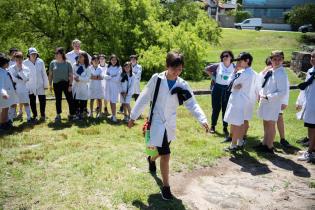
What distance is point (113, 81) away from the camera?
1081cm

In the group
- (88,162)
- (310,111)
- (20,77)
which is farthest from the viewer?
(20,77)

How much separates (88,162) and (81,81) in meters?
3.85

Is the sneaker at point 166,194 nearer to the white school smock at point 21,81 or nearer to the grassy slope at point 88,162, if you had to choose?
the grassy slope at point 88,162

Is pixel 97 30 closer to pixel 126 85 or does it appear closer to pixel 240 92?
pixel 126 85

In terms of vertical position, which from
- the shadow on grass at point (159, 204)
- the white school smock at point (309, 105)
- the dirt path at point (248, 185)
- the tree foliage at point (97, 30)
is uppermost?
the tree foliage at point (97, 30)

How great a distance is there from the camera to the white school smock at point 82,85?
10.5 meters

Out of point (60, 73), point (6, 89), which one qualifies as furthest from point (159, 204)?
point (60, 73)

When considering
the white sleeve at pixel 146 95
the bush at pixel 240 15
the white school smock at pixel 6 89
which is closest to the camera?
the white sleeve at pixel 146 95

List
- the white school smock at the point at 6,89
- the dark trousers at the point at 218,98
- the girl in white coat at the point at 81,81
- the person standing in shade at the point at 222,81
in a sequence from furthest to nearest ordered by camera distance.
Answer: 1. the girl in white coat at the point at 81,81
2. the dark trousers at the point at 218,98
3. the person standing in shade at the point at 222,81
4. the white school smock at the point at 6,89

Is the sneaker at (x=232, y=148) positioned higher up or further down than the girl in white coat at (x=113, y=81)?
further down

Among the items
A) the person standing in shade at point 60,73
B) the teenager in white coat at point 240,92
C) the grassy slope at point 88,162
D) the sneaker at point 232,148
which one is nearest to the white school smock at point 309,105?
the teenager in white coat at point 240,92

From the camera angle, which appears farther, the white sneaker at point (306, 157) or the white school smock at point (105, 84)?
the white school smock at point (105, 84)

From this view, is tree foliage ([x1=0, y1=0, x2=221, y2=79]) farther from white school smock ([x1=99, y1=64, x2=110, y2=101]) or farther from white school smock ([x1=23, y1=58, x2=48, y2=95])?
white school smock ([x1=23, y1=58, x2=48, y2=95])

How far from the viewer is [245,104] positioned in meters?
7.84
